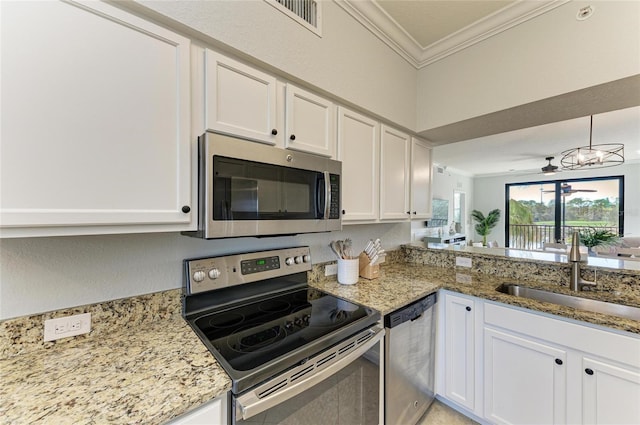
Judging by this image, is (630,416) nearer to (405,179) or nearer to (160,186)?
(405,179)

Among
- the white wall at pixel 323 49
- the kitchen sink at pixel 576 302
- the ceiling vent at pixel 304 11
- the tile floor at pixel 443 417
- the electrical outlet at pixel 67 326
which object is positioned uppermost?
the ceiling vent at pixel 304 11

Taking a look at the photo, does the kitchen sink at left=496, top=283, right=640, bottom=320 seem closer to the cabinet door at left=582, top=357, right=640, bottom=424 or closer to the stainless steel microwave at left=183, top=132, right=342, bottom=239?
the cabinet door at left=582, top=357, right=640, bottom=424

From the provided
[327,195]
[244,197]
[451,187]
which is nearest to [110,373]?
[244,197]

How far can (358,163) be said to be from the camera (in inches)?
67.8

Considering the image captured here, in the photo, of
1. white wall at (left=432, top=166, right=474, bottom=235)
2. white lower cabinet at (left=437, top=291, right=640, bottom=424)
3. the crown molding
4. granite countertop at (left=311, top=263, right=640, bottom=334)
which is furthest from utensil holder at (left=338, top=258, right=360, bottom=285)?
white wall at (left=432, top=166, right=474, bottom=235)

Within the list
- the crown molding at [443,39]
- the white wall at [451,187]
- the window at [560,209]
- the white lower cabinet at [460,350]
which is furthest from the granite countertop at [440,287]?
the window at [560,209]

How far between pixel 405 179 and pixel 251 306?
4.95 feet

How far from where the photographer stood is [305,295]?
1586 mm

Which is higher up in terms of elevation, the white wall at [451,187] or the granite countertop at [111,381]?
the white wall at [451,187]

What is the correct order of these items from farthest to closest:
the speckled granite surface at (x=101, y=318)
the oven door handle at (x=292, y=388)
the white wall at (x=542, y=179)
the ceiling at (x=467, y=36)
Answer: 1. the white wall at (x=542, y=179)
2. the ceiling at (x=467, y=36)
3. the speckled granite surface at (x=101, y=318)
4. the oven door handle at (x=292, y=388)

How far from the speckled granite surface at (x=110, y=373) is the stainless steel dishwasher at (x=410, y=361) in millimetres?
958

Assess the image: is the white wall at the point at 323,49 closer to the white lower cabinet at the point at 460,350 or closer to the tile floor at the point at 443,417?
the white lower cabinet at the point at 460,350

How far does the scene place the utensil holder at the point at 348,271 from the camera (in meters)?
1.78

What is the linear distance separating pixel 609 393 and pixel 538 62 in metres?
1.78
